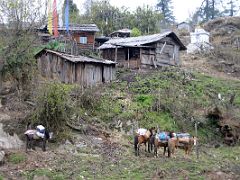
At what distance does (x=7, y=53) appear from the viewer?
21.5 metres

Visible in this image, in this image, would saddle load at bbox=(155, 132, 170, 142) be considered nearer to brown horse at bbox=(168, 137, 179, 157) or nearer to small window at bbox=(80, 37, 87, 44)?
brown horse at bbox=(168, 137, 179, 157)

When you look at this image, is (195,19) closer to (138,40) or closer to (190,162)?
(138,40)

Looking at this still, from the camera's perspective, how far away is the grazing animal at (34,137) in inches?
650

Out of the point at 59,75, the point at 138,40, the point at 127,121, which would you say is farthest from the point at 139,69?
the point at 127,121

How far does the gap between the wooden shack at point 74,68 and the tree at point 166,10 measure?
147 feet

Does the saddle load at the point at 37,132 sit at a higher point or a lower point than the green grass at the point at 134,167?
higher

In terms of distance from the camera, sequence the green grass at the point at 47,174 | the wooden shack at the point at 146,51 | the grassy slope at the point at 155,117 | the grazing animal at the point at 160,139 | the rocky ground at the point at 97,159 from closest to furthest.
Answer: the green grass at the point at 47,174 < the rocky ground at the point at 97,159 < the grassy slope at the point at 155,117 < the grazing animal at the point at 160,139 < the wooden shack at the point at 146,51

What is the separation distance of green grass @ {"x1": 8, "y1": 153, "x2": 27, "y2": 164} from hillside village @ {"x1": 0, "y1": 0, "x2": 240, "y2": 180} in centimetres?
4

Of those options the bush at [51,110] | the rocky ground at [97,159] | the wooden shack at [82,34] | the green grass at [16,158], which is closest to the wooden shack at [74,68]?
the rocky ground at [97,159]

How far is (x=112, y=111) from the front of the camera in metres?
22.4

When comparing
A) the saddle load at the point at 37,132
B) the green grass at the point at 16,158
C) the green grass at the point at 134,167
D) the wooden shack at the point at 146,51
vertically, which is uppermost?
the wooden shack at the point at 146,51

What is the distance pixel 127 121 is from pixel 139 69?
12066 millimetres

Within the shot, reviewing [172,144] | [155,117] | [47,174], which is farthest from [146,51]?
[47,174]

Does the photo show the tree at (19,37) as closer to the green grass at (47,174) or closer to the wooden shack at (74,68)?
the wooden shack at (74,68)
